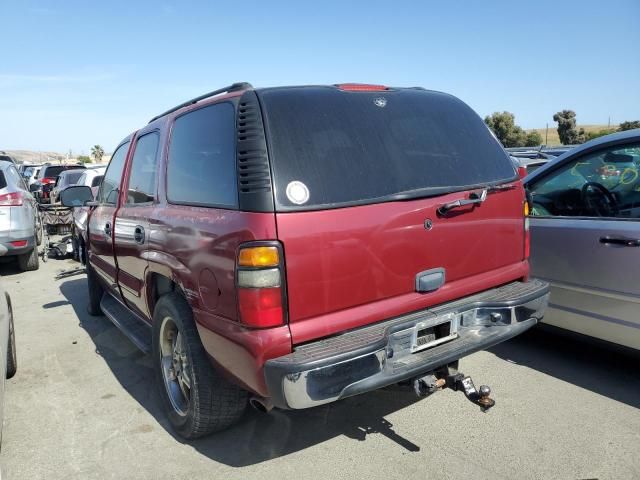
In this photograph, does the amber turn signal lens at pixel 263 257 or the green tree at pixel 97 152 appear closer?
the amber turn signal lens at pixel 263 257

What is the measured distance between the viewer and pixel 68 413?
11.4ft

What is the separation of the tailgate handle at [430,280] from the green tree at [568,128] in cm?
4494

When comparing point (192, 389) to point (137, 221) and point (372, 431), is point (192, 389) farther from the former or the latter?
point (137, 221)

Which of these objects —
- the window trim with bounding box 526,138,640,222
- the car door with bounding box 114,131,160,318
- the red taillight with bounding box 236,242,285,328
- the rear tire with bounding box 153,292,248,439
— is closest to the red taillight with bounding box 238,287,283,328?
the red taillight with bounding box 236,242,285,328

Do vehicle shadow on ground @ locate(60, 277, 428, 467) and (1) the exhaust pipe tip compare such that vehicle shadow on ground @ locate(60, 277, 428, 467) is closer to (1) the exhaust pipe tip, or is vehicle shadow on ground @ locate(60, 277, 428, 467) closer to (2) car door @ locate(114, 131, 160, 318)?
(1) the exhaust pipe tip

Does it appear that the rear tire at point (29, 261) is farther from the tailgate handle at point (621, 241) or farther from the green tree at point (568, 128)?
the green tree at point (568, 128)

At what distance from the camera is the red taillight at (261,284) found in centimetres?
222

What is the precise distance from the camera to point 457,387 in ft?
8.89

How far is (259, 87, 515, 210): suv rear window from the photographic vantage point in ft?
7.80

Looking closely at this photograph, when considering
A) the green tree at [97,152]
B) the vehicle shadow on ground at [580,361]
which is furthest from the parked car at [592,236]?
the green tree at [97,152]

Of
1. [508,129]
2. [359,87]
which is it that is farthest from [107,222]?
[508,129]

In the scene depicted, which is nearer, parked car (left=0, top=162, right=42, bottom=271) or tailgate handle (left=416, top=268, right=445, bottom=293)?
tailgate handle (left=416, top=268, right=445, bottom=293)

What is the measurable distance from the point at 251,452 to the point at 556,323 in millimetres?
2438

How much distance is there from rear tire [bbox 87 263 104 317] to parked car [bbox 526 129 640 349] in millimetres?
4432
